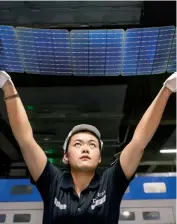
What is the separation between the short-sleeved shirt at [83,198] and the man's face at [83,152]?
0.08 m

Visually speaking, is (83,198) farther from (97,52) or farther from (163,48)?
(163,48)

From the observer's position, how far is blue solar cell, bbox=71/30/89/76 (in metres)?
1.58

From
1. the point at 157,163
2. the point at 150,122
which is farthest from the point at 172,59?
the point at 157,163

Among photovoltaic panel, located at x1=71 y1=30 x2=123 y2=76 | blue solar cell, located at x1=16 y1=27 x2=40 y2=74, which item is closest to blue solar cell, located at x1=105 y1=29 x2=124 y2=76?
photovoltaic panel, located at x1=71 y1=30 x2=123 y2=76

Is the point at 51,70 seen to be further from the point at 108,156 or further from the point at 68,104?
the point at 108,156

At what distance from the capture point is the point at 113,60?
5.68ft

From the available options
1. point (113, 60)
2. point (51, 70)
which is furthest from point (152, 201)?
point (51, 70)

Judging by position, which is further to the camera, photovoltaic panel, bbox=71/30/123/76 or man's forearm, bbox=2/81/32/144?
photovoltaic panel, bbox=71/30/123/76

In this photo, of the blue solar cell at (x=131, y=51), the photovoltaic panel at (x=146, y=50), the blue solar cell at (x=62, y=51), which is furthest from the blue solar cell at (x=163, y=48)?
the blue solar cell at (x=62, y=51)

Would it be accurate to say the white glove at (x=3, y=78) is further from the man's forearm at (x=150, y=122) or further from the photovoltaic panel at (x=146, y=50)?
the photovoltaic panel at (x=146, y=50)

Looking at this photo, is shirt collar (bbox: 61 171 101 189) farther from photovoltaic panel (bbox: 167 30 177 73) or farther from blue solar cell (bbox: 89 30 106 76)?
photovoltaic panel (bbox: 167 30 177 73)

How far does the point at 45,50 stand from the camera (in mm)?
1657

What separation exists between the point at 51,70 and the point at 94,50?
12.8 inches

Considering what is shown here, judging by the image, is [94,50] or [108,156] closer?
[94,50]
